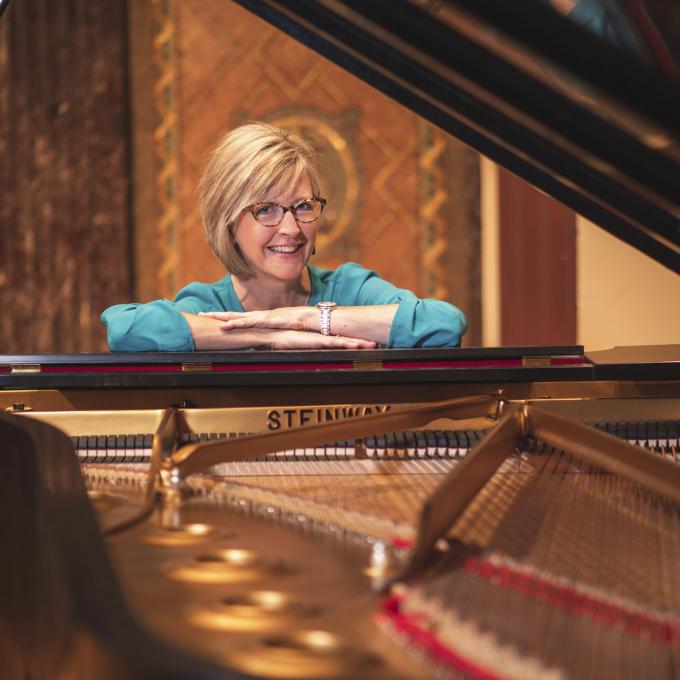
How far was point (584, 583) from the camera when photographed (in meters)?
0.93

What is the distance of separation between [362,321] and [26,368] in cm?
82

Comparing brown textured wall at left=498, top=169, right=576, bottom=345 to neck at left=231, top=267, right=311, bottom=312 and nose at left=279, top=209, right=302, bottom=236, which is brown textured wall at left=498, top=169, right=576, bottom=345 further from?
nose at left=279, top=209, right=302, bottom=236

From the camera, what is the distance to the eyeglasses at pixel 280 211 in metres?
2.33

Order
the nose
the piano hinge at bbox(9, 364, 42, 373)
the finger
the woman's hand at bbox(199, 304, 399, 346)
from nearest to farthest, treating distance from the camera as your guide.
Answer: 1. the piano hinge at bbox(9, 364, 42, 373)
2. the finger
3. the woman's hand at bbox(199, 304, 399, 346)
4. the nose

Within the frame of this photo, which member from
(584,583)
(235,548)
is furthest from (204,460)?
(584,583)

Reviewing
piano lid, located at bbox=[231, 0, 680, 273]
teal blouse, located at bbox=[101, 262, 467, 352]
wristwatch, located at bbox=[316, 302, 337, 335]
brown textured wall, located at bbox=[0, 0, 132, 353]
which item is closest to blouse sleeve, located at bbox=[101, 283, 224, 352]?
teal blouse, located at bbox=[101, 262, 467, 352]

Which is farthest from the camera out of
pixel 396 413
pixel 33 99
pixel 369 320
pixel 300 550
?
pixel 33 99

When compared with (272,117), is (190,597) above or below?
below

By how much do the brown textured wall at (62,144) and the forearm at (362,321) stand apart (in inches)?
135

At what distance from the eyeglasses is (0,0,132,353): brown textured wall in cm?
320

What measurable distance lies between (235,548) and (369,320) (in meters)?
1.22

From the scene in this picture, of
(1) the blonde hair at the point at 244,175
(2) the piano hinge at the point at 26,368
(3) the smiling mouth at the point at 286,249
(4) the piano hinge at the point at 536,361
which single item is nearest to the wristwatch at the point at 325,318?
(3) the smiling mouth at the point at 286,249

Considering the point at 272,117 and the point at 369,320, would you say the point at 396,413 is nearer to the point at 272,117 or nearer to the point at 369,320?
the point at 369,320

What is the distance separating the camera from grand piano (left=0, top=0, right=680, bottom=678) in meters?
0.76
